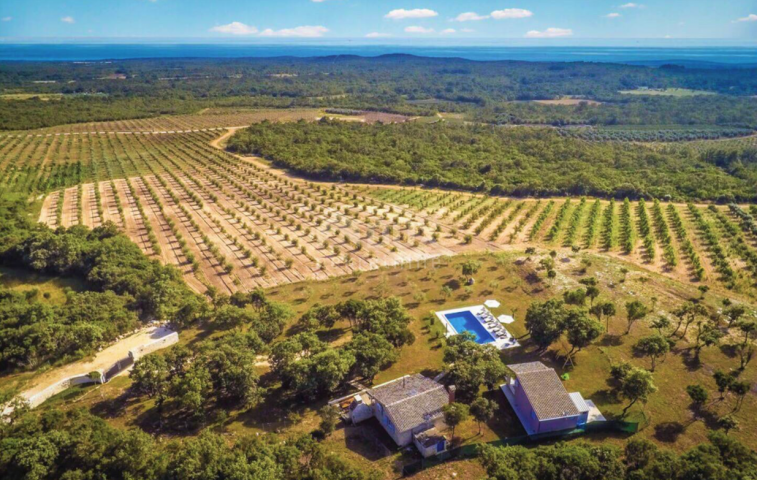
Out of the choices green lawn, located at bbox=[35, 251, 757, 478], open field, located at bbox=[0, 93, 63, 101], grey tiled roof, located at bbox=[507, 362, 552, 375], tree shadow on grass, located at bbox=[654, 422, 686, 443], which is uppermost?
open field, located at bbox=[0, 93, 63, 101]

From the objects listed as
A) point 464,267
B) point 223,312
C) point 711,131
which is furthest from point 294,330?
point 711,131

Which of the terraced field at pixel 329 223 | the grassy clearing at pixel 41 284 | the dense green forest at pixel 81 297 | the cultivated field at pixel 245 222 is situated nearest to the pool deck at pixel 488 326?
the cultivated field at pixel 245 222

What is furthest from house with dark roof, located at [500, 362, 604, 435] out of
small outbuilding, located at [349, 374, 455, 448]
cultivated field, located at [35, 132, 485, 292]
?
cultivated field, located at [35, 132, 485, 292]

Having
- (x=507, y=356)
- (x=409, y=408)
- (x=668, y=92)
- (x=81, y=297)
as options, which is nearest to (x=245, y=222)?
(x=81, y=297)

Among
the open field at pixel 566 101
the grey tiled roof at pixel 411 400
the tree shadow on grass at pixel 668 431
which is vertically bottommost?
the tree shadow on grass at pixel 668 431

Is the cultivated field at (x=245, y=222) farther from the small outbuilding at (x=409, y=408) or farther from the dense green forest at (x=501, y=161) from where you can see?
the small outbuilding at (x=409, y=408)

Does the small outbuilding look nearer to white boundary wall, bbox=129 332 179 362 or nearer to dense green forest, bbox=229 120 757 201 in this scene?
white boundary wall, bbox=129 332 179 362

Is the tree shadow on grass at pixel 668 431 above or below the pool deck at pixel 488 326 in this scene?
below
